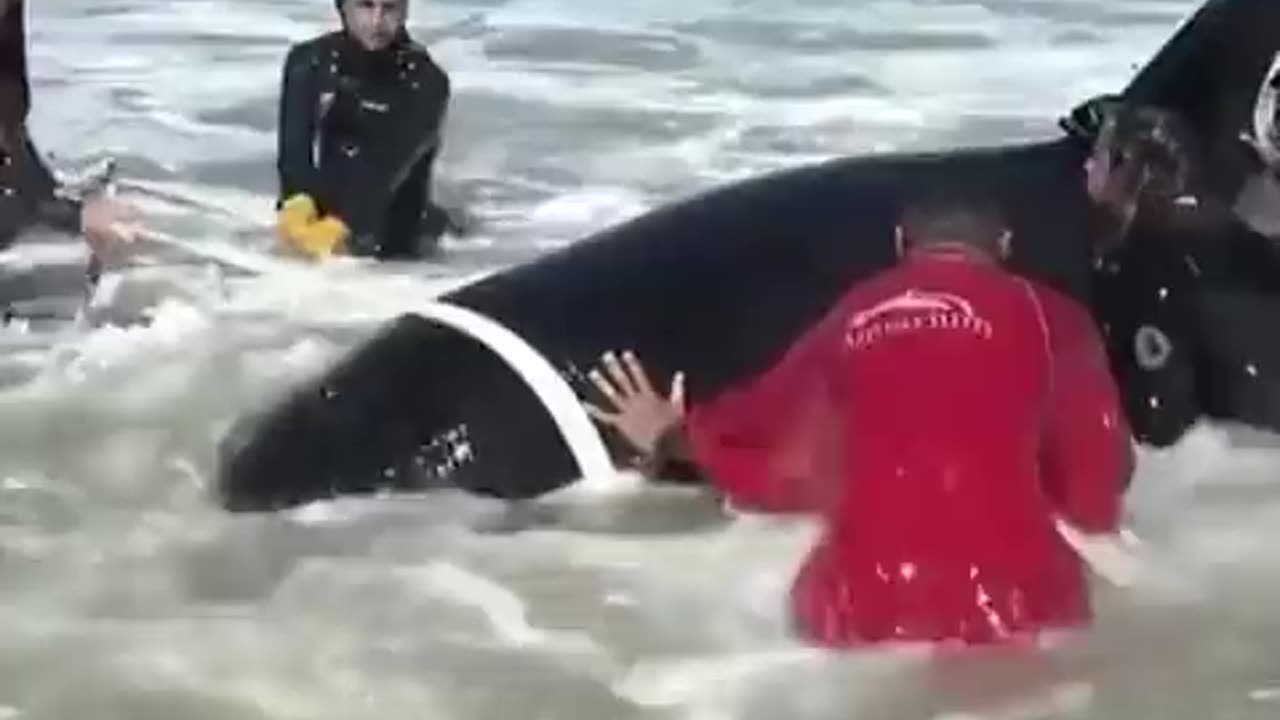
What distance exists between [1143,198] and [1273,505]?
57cm

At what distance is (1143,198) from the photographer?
3.89 metres

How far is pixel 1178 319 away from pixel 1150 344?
0.25 ft

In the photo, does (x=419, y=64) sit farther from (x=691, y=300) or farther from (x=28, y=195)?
(x=691, y=300)

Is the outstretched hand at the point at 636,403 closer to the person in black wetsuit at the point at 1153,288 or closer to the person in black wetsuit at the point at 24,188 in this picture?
the person in black wetsuit at the point at 1153,288

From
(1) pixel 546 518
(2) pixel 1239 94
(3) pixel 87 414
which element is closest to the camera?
(1) pixel 546 518

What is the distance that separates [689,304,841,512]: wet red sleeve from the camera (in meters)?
3.22

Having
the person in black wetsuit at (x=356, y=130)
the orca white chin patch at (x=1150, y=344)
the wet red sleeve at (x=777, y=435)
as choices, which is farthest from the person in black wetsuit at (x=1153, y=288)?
the person in black wetsuit at (x=356, y=130)

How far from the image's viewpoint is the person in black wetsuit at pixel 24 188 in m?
5.10

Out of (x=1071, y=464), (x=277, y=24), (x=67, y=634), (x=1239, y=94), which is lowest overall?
(x=277, y=24)

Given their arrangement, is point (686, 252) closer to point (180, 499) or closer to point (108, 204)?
point (180, 499)

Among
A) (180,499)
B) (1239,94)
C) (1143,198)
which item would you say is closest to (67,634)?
(180,499)

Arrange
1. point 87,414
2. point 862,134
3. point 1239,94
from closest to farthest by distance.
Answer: point 1239,94, point 87,414, point 862,134

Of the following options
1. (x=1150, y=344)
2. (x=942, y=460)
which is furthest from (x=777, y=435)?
(x=1150, y=344)

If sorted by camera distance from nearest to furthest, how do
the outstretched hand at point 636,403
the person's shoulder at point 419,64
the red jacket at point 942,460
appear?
the red jacket at point 942,460, the outstretched hand at point 636,403, the person's shoulder at point 419,64
